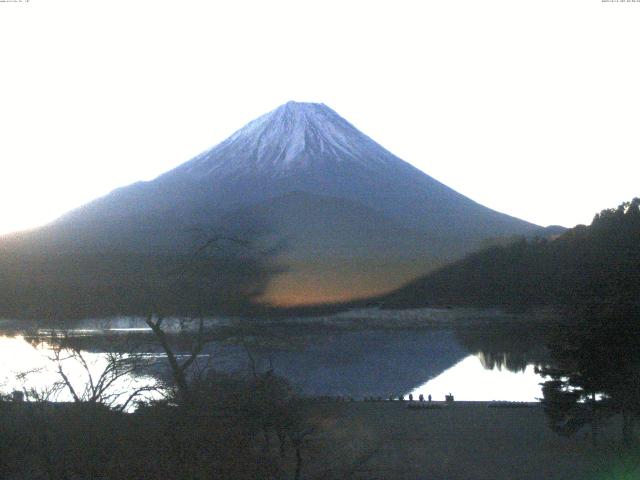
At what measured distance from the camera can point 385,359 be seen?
1334 cm

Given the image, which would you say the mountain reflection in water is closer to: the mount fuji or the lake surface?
the lake surface

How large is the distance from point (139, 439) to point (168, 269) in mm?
2785

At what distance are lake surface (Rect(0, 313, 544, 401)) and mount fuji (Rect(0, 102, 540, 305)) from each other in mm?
616

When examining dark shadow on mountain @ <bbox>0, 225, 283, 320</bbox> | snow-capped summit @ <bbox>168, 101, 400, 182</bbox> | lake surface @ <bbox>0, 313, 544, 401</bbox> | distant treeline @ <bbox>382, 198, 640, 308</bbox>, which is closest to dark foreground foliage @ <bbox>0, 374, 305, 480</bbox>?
dark shadow on mountain @ <bbox>0, 225, 283, 320</bbox>

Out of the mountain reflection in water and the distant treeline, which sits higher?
the distant treeline

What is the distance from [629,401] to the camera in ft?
34.3

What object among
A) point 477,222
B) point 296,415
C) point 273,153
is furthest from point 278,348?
point 273,153

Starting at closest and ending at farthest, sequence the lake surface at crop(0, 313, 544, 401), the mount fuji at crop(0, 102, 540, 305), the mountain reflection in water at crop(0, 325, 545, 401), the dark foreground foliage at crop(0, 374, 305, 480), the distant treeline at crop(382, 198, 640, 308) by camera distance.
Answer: the dark foreground foliage at crop(0, 374, 305, 480) < the lake surface at crop(0, 313, 544, 401) < the mount fuji at crop(0, 102, 540, 305) < the mountain reflection in water at crop(0, 325, 545, 401) < the distant treeline at crop(382, 198, 640, 308)

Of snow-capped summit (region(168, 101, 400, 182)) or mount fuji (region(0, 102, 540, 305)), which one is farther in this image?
snow-capped summit (region(168, 101, 400, 182))

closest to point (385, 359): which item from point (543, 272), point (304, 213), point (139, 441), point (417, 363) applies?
point (417, 363)

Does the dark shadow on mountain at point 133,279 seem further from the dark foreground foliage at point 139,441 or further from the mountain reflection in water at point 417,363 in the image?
the mountain reflection in water at point 417,363

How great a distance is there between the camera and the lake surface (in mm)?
9016

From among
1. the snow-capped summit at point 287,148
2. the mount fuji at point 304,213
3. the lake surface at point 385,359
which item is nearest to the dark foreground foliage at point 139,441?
the lake surface at point 385,359

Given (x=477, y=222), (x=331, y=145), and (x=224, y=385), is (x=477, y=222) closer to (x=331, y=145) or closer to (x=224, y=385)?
(x=331, y=145)
